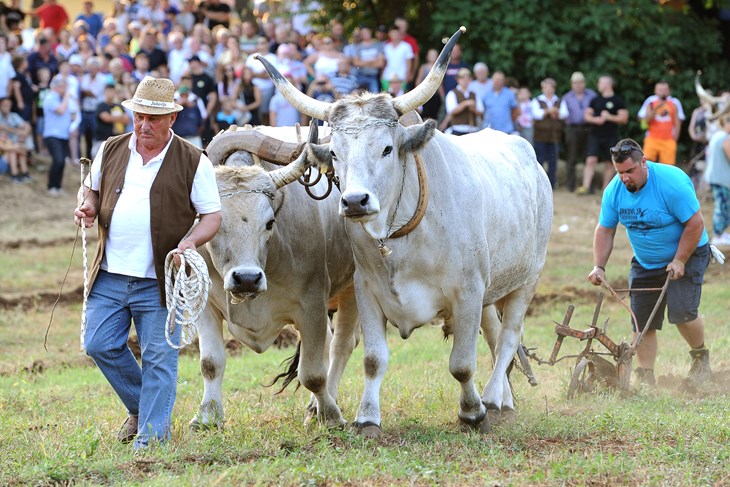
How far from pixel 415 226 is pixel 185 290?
1.51 m

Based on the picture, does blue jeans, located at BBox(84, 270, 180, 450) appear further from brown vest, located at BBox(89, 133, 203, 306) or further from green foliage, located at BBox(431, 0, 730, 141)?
green foliage, located at BBox(431, 0, 730, 141)

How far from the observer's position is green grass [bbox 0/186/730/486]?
6.30m

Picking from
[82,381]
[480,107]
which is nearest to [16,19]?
[480,107]

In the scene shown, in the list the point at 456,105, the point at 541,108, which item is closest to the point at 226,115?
the point at 456,105

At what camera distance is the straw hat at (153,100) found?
689 cm

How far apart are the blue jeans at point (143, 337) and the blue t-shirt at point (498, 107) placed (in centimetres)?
1486

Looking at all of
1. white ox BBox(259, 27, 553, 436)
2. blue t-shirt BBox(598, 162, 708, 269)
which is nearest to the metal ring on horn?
white ox BBox(259, 27, 553, 436)

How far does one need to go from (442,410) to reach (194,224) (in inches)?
94.0

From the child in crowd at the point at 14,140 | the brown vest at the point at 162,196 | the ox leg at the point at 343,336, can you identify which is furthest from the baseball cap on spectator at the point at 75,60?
the brown vest at the point at 162,196

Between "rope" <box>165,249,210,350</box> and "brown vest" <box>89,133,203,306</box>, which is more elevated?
"brown vest" <box>89,133,203,306</box>

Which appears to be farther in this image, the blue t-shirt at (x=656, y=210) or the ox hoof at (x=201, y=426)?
the blue t-shirt at (x=656, y=210)

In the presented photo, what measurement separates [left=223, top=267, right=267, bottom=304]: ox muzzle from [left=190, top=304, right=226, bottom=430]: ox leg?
0.84 metres

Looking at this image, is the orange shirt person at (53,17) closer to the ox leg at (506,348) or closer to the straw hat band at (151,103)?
the ox leg at (506,348)

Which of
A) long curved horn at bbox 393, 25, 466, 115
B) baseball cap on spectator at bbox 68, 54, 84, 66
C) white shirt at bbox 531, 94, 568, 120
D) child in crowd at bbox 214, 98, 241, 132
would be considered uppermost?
long curved horn at bbox 393, 25, 466, 115
